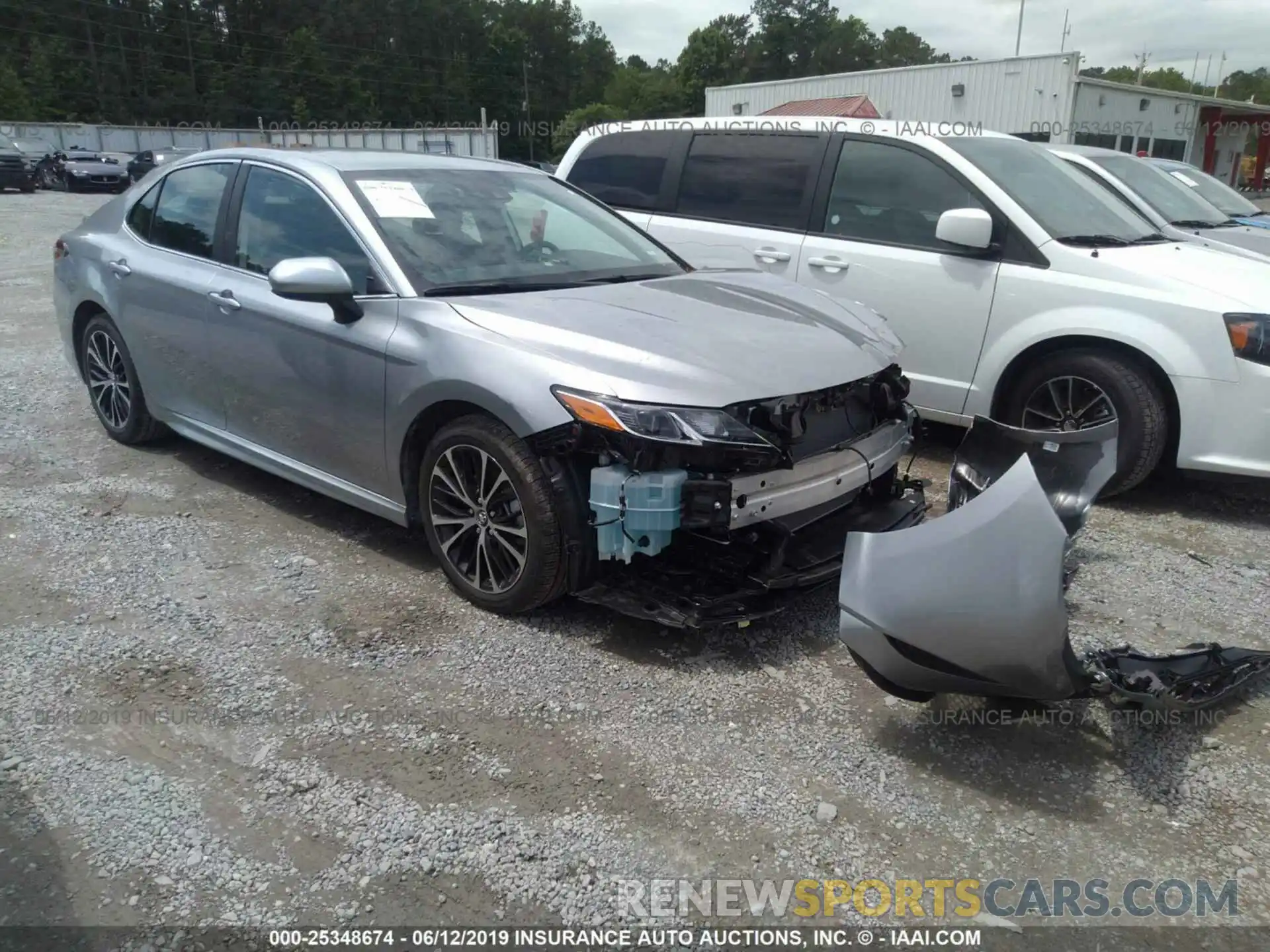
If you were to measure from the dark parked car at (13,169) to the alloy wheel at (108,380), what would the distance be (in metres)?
26.8

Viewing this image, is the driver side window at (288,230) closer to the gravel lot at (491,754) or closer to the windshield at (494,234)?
the windshield at (494,234)

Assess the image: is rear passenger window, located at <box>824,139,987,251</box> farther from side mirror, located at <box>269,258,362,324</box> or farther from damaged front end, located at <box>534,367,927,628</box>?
side mirror, located at <box>269,258,362,324</box>

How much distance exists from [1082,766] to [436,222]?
10.5ft

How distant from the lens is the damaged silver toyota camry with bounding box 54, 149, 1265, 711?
108 inches

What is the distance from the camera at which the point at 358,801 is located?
2662 millimetres

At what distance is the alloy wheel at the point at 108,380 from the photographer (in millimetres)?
5383

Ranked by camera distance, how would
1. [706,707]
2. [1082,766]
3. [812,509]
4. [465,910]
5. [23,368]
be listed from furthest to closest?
[23,368] < [812,509] < [706,707] < [1082,766] < [465,910]

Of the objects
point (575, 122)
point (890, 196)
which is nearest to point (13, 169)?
point (890, 196)

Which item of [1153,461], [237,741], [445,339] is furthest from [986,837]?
[1153,461]

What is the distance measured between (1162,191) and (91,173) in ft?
101

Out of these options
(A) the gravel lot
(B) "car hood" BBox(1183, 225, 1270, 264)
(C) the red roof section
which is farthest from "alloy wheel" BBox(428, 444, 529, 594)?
(C) the red roof section

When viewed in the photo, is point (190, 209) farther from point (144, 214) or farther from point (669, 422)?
point (669, 422)

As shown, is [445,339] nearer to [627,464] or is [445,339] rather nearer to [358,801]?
[627,464]

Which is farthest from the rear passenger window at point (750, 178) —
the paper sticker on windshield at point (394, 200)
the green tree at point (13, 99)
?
the green tree at point (13, 99)
